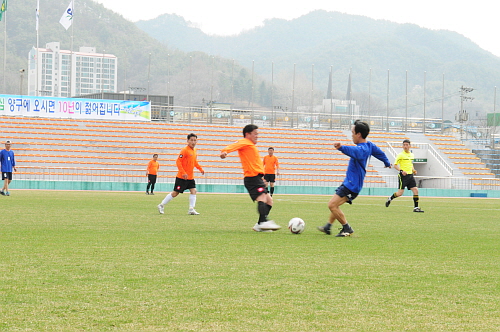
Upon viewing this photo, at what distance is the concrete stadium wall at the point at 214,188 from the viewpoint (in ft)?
106

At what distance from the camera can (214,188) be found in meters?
34.5

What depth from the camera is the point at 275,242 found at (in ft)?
30.2

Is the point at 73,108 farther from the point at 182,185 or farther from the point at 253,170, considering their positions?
the point at 253,170

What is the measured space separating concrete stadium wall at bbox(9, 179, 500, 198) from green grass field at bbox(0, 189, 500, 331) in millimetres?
22703

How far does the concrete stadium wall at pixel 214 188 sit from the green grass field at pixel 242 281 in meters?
22.7

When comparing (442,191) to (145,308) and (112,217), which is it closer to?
(112,217)

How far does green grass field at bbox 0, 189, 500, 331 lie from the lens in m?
4.36

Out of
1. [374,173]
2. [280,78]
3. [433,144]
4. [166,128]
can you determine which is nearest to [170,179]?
[166,128]

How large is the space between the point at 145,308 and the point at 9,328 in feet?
3.16

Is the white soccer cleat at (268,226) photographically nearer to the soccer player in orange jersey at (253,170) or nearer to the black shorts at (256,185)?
the soccer player in orange jersey at (253,170)

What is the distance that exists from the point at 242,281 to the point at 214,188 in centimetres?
2880

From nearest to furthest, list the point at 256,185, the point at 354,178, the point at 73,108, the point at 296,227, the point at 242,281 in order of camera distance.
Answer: the point at 242,281
the point at 354,178
the point at 296,227
the point at 256,185
the point at 73,108

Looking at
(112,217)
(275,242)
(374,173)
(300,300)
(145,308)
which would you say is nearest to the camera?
(145,308)

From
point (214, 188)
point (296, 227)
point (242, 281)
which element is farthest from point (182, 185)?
point (214, 188)
